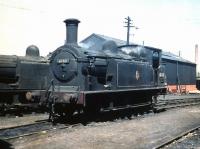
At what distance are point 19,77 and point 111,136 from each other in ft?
21.6

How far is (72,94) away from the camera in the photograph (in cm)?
1144

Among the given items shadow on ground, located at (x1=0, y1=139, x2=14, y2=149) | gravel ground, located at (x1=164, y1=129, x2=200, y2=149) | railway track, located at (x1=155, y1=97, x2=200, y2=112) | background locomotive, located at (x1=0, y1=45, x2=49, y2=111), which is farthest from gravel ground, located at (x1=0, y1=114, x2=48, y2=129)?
railway track, located at (x1=155, y1=97, x2=200, y2=112)

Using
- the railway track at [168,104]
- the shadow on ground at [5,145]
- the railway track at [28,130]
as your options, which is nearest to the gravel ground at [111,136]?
the shadow on ground at [5,145]

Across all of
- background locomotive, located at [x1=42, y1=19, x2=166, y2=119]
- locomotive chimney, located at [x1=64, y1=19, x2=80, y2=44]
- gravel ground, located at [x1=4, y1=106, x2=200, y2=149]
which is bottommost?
gravel ground, located at [x1=4, y1=106, x2=200, y2=149]

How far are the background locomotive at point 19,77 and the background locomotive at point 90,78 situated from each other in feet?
5.83

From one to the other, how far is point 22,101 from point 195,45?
71.3 m

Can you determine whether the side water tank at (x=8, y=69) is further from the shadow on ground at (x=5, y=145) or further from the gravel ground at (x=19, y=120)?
the shadow on ground at (x=5, y=145)

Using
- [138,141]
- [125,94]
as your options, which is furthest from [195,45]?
[138,141]

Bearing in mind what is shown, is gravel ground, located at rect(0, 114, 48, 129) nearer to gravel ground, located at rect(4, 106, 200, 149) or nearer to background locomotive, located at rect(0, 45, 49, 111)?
background locomotive, located at rect(0, 45, 49, 111)

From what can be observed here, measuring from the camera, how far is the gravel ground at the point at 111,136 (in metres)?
8.54

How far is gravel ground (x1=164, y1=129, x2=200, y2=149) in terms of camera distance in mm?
8641

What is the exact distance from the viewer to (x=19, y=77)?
47.9 feet

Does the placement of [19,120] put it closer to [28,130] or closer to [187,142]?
[28,130]

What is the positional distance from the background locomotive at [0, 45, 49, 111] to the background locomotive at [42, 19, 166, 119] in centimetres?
178
